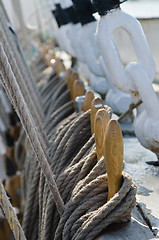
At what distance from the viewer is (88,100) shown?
1.56 meters

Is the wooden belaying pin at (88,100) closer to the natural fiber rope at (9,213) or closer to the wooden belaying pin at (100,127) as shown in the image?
the wooden belaying pin at (100,127)

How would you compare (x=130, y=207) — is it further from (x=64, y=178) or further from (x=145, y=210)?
(x=64, y=178)

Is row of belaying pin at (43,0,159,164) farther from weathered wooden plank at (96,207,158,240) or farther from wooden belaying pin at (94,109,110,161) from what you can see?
weathered wooden plank at (96,207,158,240)

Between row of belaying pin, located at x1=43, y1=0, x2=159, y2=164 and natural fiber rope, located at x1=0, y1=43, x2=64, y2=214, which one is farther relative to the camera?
row of belaying pin, located at x1=43, y1=0, x2=159, y2=164

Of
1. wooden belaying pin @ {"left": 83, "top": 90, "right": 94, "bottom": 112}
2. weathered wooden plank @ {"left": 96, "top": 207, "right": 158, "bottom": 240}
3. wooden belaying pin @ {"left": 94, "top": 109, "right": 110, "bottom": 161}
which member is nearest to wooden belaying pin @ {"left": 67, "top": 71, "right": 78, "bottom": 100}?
wooden belaying pin @ {"left": 83, "top": 90, "right": 94, "bottom": 112}

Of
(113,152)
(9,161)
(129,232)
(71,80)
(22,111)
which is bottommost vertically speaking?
(9,161)

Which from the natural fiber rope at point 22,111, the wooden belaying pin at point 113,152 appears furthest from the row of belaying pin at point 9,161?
the wooden belaying pin at point 113,152

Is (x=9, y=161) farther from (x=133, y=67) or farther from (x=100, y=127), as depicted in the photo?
(x=100, y=127)

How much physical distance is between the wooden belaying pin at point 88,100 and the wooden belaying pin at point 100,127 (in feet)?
1.15

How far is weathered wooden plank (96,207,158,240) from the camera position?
1067 mm

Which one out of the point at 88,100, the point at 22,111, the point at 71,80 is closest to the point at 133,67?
the point at 88,100

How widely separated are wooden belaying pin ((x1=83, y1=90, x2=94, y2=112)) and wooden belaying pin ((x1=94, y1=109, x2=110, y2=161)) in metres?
0.35

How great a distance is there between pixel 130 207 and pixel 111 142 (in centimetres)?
19

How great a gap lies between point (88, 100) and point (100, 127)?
376 millimetres
